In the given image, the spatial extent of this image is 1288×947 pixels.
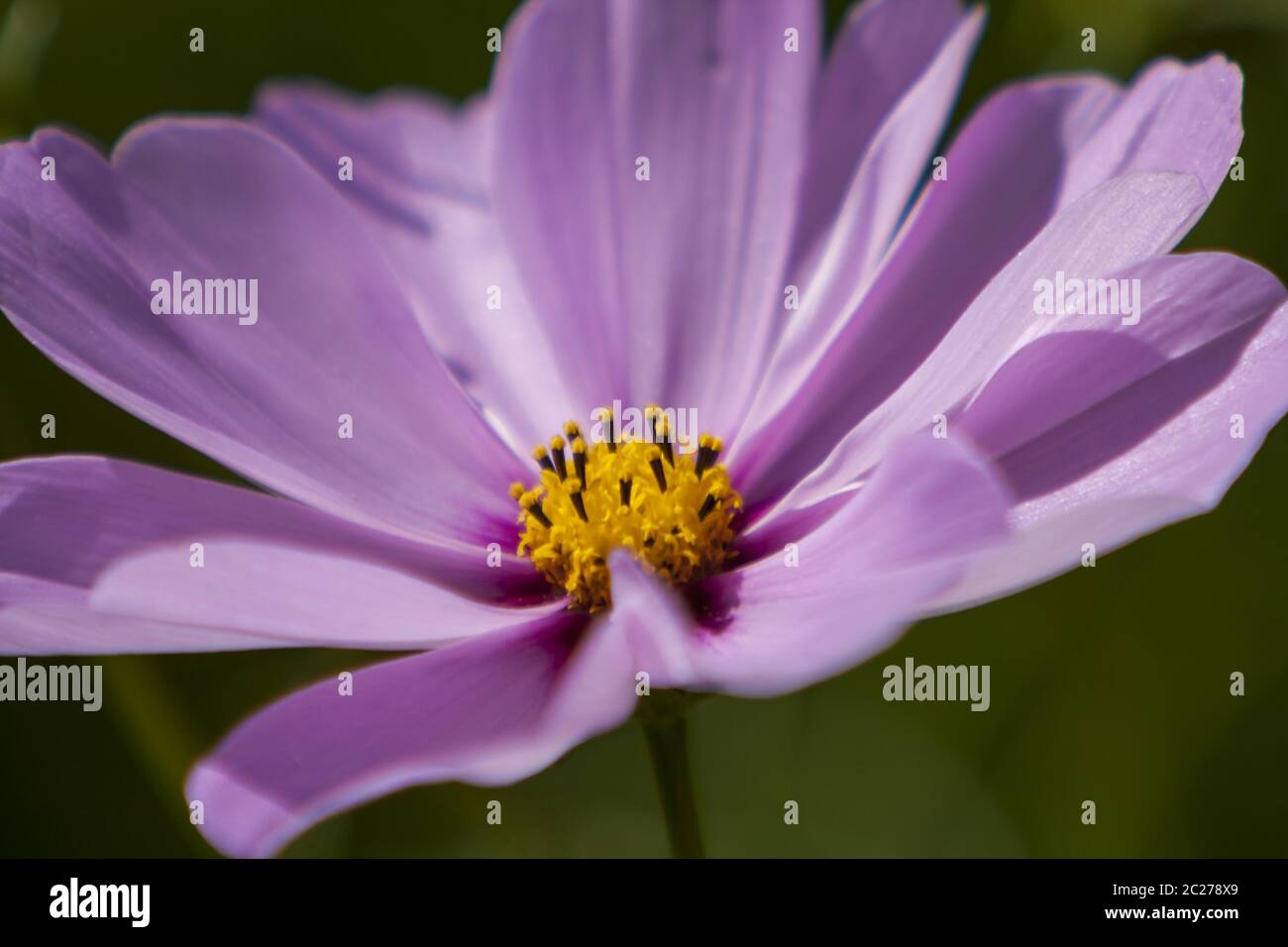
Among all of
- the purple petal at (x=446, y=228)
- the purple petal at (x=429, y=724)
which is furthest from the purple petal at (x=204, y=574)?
the purple petal at (x=446, y=228)

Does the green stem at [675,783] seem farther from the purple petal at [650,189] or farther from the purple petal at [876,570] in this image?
the purple petal at [650,189]

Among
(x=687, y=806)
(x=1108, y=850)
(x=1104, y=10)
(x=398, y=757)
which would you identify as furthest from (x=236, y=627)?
(x=1104, y=10)

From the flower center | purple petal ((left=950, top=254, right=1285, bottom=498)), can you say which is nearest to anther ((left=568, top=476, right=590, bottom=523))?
the flower center

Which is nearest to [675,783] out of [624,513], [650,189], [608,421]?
[624,513]

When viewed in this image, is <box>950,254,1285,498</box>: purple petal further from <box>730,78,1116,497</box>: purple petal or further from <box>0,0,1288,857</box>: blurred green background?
<box>0,0,1288,857</box>: blurred green background
